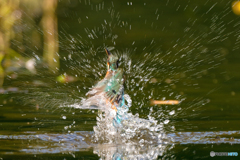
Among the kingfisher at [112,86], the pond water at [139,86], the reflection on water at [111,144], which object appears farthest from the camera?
the kingfisher at [112,86]

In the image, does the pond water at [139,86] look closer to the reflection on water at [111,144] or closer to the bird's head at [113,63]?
the reflection on water at [111,144]

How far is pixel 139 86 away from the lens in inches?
326

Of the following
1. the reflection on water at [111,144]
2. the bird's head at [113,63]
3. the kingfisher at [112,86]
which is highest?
the bird's head at [113,63]

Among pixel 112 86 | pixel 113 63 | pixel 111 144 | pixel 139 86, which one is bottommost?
pixel 111 144

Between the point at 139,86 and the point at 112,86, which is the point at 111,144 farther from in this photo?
the point at 139,86

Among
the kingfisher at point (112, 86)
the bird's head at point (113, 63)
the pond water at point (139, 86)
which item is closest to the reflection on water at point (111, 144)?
the pond water at point (139, 86)

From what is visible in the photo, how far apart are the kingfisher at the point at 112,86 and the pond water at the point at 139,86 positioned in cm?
23

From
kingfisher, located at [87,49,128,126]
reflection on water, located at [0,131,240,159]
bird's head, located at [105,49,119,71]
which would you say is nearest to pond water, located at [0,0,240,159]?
reflection on water, located at [0,131,240,159]

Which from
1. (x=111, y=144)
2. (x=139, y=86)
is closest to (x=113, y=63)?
(x=111, y=144)

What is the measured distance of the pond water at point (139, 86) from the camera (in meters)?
4.92

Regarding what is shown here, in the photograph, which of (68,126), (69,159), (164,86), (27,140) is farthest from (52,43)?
(69,159)

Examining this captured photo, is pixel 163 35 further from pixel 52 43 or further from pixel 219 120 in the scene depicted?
pixel 219 120

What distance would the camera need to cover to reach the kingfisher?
16.9 ft

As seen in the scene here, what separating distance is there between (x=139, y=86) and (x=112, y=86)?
3102 mm
